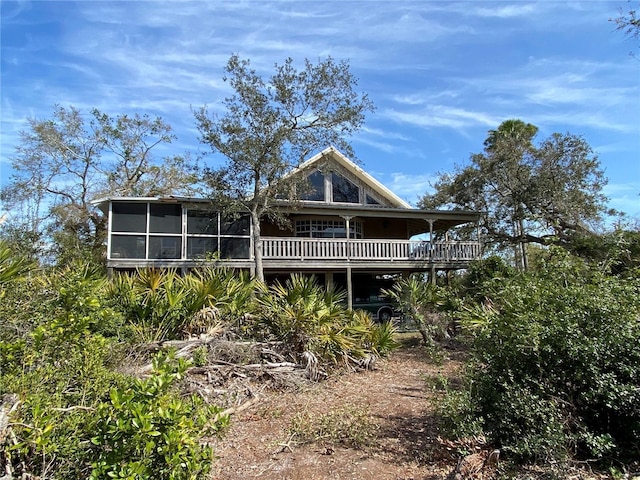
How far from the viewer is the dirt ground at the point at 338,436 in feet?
15.8

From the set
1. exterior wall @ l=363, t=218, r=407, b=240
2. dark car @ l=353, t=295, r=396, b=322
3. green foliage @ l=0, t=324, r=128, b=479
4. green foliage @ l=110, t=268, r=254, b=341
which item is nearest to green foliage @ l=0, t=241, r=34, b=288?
green foliage @ l=0, t=324, r=128, b=479

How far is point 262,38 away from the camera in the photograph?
414 inches

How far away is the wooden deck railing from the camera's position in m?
18.4

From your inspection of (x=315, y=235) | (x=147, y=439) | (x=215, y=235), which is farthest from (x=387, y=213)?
(x=147, y=439)

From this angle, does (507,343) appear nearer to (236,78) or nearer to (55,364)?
(55,364)

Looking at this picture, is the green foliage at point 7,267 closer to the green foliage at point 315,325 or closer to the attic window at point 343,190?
the green foliage at point 315,325

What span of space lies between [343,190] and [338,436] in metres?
17.3

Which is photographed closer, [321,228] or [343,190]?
[321,228]

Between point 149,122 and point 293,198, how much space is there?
1667 cm

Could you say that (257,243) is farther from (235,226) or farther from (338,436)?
(338,436)

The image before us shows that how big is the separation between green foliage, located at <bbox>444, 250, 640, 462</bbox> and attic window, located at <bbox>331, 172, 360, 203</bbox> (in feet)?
55.6

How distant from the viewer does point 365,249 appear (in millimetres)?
19609

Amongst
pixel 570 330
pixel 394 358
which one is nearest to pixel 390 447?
pixel 570 330

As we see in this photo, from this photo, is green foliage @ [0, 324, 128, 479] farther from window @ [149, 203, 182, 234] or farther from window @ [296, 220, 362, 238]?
window @ [296, 220, 362, 238]
